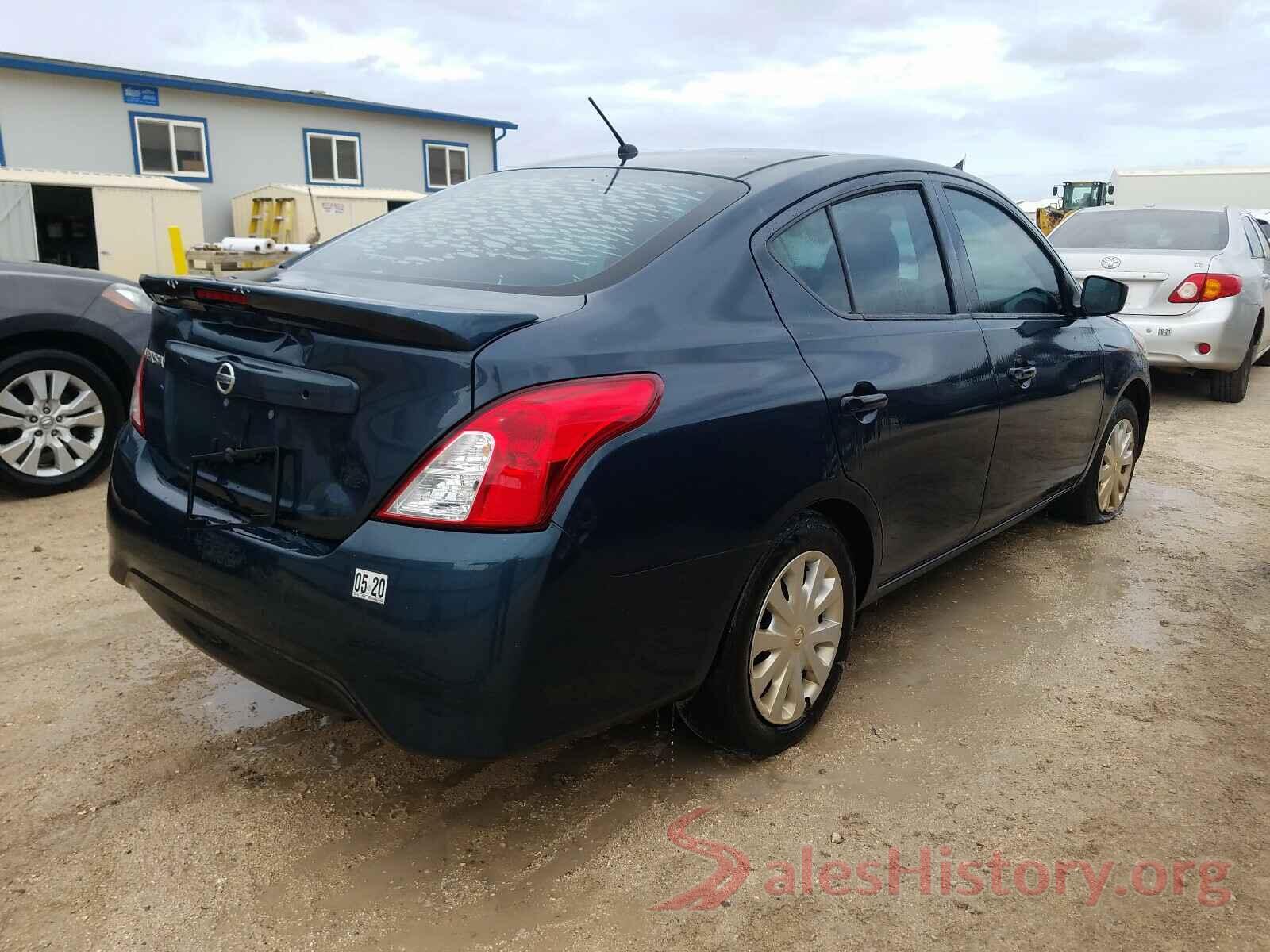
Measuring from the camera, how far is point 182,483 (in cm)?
245

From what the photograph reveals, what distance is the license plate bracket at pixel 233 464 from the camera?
2169 millimetres

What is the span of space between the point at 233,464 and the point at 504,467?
2.50 ft

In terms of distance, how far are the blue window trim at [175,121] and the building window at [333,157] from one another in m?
2.29

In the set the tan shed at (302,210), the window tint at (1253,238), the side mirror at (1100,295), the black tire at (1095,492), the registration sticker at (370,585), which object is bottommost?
the black tire at (1095,492)

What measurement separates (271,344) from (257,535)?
0.42m

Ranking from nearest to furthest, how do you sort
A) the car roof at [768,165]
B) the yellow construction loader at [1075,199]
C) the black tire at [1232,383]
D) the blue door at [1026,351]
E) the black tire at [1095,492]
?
the car roof at [768,165] < the blue door at [1026,351] < the black tire at [1095,492] < the black tire at [1232,383] < the yellow construction loader at [1075,199]

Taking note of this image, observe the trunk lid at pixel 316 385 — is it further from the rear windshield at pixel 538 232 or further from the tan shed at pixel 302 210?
the tan shed at pixel 302 210

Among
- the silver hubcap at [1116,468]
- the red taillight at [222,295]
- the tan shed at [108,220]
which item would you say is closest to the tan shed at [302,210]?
the tan shed at [108,220]

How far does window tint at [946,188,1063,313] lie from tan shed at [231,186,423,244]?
662 inches

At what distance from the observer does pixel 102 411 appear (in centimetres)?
516

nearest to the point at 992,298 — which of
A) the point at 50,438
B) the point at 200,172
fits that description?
the point at 50,438

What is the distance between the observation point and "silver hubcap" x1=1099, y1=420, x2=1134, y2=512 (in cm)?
469

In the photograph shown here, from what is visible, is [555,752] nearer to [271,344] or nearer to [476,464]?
[476,464]

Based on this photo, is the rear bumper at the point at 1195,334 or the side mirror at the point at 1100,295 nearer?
the side mirror at the point at 1100,295
